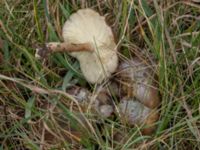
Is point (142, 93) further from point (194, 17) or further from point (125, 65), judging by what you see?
point (194, 17)

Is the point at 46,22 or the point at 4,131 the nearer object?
the point at 4,131

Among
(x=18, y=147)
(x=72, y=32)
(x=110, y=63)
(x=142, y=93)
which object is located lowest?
(x=18, y=147)

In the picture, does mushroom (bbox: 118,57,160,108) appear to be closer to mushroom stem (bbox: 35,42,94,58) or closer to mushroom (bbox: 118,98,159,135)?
mushroom (bbox: 118,98,159,135)

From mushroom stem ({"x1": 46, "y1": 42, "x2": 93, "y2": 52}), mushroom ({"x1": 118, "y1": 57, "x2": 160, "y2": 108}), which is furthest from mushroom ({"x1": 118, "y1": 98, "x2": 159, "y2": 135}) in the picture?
mushroom stem ({"x1": 46, "y1": 42, "x2": 93, "y2": 52})

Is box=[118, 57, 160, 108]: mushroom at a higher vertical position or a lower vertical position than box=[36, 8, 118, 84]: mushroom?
lower

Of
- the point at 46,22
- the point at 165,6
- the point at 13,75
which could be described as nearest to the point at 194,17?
the point at 165,6

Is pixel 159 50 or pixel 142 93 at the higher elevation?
pixel 159 50

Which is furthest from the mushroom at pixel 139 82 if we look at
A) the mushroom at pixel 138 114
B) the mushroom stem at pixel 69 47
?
the mushroom stem at pixel 69 47
